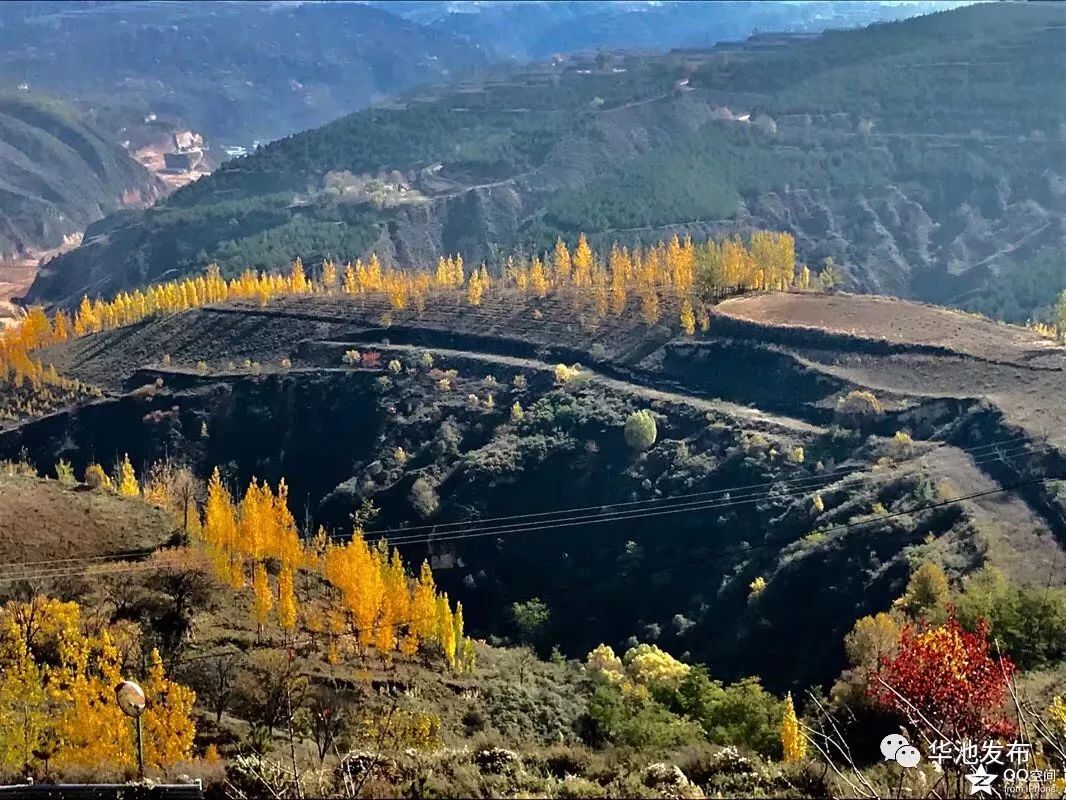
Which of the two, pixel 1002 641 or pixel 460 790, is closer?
pixel 460 790

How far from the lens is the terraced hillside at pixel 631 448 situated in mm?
68000

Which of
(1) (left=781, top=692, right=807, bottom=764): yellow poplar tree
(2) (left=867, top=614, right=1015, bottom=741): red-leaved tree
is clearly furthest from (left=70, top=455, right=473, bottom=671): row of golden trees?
(2) (left=867, top=614, right=1015, bottom=741): red-leaved tree

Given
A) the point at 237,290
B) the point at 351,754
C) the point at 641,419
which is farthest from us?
the point at 237,290

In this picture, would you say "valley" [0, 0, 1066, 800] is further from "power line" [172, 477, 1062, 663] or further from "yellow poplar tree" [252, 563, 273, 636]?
"yellow poplar tree" [252, 563, 273, 636]

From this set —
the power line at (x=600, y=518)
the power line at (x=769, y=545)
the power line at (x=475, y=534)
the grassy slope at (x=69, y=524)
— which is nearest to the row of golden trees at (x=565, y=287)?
the power line at (x=600, y=518)

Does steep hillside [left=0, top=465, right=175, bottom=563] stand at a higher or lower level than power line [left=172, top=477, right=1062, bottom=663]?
higher

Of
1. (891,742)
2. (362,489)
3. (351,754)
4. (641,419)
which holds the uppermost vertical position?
(891,742)

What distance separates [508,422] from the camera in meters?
101

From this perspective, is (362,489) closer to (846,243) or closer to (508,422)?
(508,422)

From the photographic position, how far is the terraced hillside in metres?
68.0

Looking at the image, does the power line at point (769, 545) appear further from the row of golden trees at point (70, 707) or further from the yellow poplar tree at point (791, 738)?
the yellow poplar tree at point (791, 738)

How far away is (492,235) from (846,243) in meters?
65.3

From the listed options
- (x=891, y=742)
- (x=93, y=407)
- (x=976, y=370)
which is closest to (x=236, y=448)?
(x=93, y=407)
